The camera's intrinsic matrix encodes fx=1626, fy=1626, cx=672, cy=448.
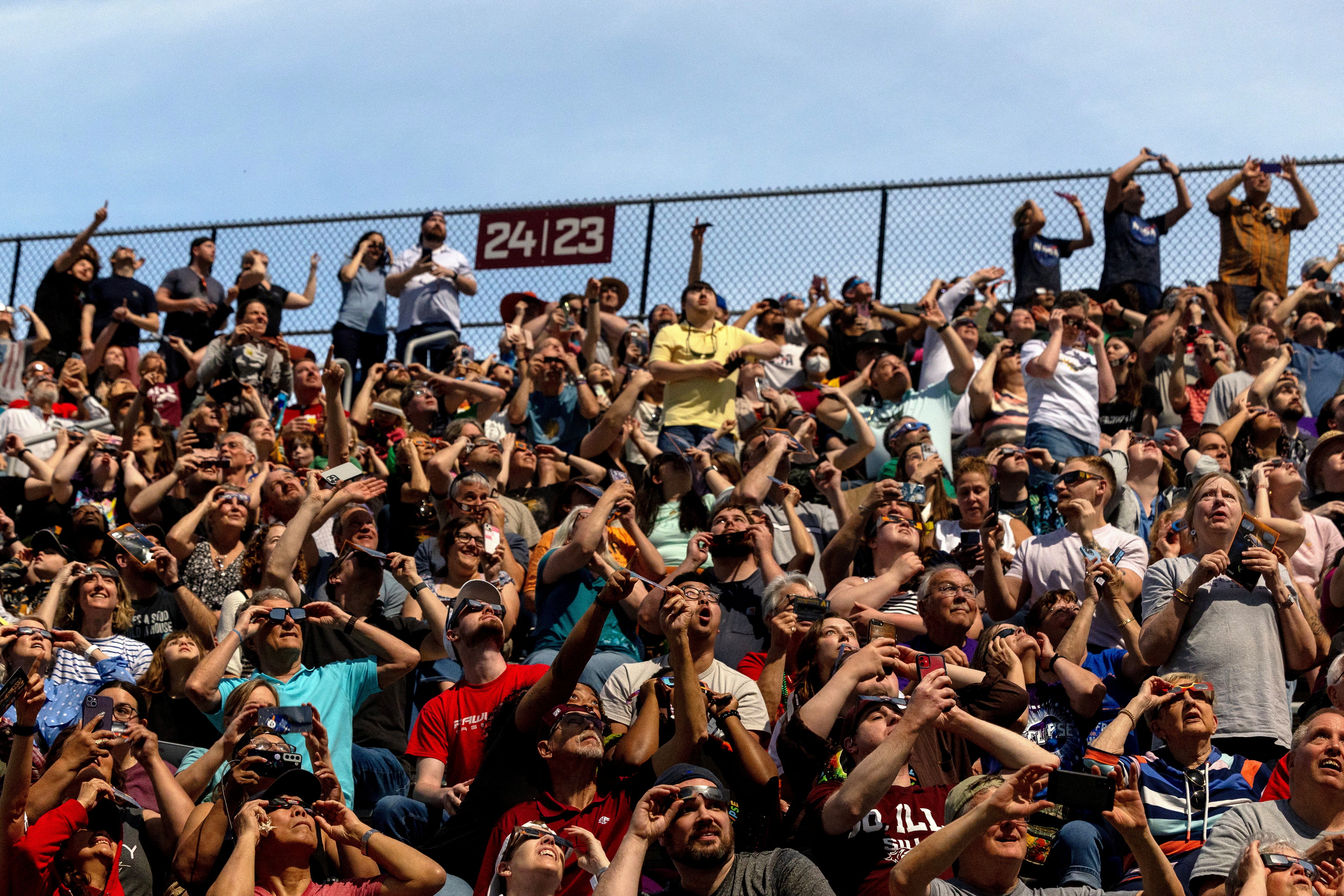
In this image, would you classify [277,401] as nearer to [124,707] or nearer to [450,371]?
[450,371]

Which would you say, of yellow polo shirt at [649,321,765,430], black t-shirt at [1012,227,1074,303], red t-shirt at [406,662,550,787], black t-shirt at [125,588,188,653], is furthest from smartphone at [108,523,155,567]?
black t-shirt at [1012,227,1074,303]

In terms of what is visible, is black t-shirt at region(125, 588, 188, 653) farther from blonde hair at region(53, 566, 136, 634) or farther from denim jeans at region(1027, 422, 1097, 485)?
denim jeans at region(1027, 422, 1097, 485)

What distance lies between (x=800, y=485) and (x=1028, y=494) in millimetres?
1420

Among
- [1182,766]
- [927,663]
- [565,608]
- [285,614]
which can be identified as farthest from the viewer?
[565,608]

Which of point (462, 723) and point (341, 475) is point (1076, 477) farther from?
point (341, 475)

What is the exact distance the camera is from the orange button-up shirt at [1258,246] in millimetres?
12648

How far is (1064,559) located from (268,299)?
8.68 meters

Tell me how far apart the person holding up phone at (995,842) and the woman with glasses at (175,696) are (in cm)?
343

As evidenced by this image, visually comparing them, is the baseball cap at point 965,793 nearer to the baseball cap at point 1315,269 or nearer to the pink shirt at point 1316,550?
the pink shirt at point 1316,550

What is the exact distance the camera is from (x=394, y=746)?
22.9 feet

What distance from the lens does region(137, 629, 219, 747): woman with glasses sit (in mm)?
6953

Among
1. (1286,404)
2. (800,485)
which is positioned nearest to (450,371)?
(800,485)

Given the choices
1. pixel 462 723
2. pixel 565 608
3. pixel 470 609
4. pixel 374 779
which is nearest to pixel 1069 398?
pixel 565 608

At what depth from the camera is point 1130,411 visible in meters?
11.0
